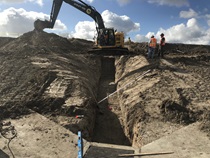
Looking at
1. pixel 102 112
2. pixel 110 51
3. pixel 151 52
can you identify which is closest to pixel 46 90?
pixel 102 112

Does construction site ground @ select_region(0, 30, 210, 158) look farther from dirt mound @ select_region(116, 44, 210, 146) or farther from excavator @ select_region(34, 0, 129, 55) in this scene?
excavator @ select_region(34, 0, 129, 55)

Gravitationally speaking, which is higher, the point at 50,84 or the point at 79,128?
the point at 50,84

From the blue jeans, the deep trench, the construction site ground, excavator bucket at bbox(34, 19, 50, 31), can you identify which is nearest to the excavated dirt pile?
the construction site ground

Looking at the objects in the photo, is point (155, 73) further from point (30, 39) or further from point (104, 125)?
point (30, 39)

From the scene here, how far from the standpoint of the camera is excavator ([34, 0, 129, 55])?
68.7ft

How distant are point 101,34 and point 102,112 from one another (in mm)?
9810

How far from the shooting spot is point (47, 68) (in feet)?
46.3

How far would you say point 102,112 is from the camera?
12555mm

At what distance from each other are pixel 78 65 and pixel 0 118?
852 cm

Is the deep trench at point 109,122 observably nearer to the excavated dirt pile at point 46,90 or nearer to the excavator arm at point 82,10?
the excavated dirt pile at point 46,90

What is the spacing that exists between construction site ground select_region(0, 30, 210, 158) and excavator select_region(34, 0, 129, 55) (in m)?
4.56

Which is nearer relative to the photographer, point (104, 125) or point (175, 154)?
point (175, 154)

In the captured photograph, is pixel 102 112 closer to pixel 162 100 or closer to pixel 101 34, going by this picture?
pixel 162 100

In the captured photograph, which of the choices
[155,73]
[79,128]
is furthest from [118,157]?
[155,73]
